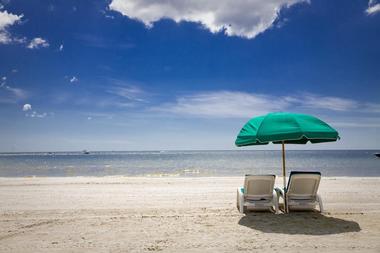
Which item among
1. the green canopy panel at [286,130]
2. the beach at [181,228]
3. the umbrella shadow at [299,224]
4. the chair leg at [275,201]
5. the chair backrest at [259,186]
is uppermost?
the green canopy panel at [286,130]

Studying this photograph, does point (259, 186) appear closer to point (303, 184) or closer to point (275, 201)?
point (275, 201)

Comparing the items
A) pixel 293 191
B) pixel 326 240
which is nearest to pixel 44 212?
pixel 293 191

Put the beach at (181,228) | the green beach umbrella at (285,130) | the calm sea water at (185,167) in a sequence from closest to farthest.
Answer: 1. the beach at (181,228)
2. the green beach umbrella at (285,130)
3. the calm sea water at (185,167)

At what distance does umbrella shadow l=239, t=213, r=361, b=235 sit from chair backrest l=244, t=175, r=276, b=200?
0.44 meters

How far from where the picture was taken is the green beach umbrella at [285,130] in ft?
25.7

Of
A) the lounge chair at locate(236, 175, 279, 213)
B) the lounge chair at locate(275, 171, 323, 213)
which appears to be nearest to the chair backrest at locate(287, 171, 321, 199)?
the lounge chair at locate(275, 171, 323, 213)

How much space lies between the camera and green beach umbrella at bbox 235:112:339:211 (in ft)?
25.7

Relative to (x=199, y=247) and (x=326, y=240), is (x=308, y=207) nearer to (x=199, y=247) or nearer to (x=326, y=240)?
(x=326, y=240)

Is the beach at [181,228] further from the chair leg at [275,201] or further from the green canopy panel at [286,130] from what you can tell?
the green canopy panel at [286,130]

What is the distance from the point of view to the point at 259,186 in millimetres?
9133

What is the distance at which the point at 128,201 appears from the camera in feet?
41.4

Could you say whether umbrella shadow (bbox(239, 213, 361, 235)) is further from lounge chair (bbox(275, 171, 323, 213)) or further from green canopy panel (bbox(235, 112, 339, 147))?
green canopy panel (bbox(235, 112, 339, 147))

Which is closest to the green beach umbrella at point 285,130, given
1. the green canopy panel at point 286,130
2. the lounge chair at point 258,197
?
the green canopy panel at point 286,130

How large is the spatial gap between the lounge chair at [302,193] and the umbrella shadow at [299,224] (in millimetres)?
195
